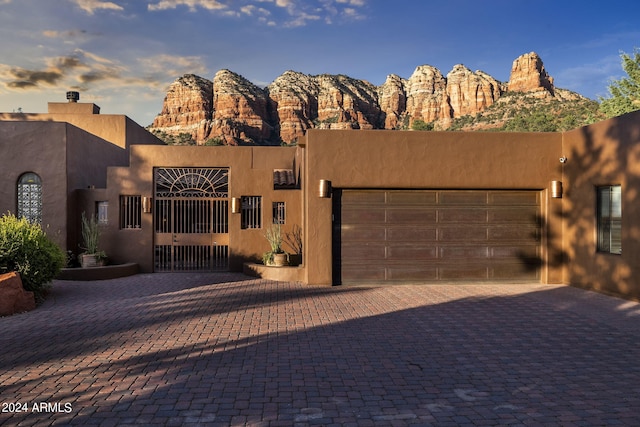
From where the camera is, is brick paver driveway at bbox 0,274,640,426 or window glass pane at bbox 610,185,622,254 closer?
brick paver driveway at bbox 0,274,640,426

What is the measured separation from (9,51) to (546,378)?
22089mm

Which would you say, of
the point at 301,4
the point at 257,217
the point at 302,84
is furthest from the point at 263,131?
the point at 257,217

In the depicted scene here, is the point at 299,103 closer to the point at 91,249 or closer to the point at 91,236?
the point at 91,236

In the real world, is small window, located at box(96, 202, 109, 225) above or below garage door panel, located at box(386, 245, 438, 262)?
above

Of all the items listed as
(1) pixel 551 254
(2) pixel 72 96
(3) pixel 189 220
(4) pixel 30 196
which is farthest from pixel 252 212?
(2) pixel 72 96

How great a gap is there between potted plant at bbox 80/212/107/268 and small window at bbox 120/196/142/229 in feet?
2.67

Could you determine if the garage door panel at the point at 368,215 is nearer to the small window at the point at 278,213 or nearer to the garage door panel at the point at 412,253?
the garage door panel at the point at 412,253

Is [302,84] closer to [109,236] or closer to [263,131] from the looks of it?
[263,131]

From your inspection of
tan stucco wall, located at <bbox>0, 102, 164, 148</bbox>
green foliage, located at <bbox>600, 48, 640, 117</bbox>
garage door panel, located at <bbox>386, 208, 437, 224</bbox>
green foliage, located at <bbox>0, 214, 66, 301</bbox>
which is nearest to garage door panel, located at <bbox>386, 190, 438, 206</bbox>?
garage door panel, located at <bbox>386, 208, 437, 224</bbox>

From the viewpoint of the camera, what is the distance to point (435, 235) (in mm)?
10977

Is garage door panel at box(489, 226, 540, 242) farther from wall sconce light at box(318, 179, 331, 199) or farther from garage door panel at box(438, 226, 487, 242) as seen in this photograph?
wall sconce light at box(318, 179, 331, 199)

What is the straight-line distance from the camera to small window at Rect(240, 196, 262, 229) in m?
13.3

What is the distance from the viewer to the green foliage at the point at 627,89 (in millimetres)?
26266

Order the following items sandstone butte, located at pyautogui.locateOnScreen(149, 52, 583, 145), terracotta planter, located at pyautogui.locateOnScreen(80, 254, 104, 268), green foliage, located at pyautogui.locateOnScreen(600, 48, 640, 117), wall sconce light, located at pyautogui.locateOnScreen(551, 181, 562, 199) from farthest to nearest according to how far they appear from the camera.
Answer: sandstone butte, located at pyautogui.locateOnScreen(149, 52, 583, 145) < green foliage, located at pyautogui.locateOnScreen(600, 48, 640, 117) < terracotta planter, located at pyautogui.locateOnScreen(80, 254, 104, 268) < wall sconce light, located at pyautogui.locateOnScreen(551, 181, 562, 199)
